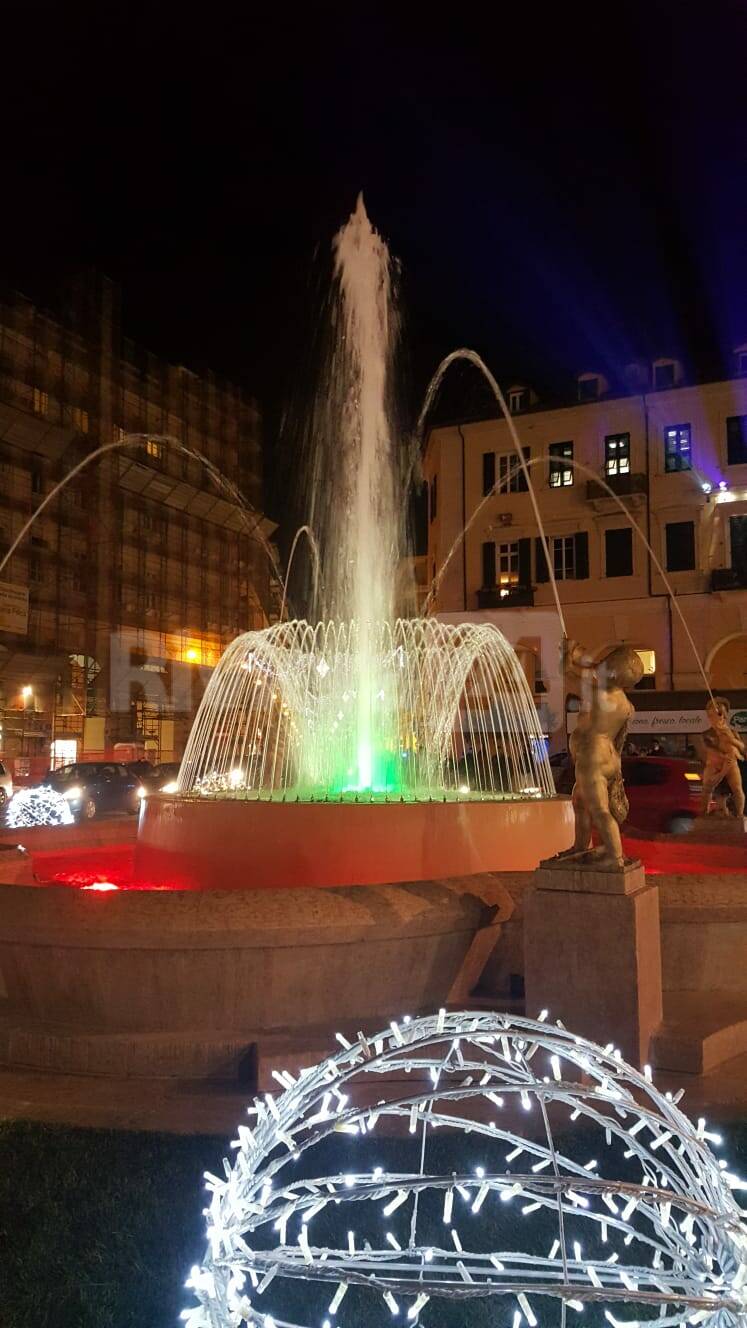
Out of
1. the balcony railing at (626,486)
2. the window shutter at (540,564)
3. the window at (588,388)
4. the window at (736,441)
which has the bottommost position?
the window shutter at (540,564)

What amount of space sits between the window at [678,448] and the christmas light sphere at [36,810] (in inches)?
1051

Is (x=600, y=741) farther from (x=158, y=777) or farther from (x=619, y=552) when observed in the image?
(x=619, y=552)

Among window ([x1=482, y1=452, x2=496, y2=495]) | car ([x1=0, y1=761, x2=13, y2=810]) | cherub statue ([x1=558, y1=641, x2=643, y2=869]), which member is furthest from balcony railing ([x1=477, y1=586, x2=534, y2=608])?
cherub statue ([x1=558, y1=641, x2=643, y2=869])

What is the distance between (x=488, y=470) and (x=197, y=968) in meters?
37.0

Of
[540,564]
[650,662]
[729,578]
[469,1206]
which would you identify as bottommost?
[469,1206]

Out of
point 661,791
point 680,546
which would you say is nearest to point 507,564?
point 680,546

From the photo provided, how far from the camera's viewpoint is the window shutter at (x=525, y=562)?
39.6 metres

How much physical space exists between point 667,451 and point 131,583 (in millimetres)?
27329

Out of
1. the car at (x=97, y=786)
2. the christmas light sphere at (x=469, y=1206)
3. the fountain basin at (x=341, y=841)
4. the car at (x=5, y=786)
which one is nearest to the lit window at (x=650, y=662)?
the car at (x=97, y=786)

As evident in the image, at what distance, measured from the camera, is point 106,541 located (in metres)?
48.4

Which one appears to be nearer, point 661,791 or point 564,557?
point 661,791

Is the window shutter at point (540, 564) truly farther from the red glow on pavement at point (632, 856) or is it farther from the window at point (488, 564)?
the red glow on pavement at point (632, 856)

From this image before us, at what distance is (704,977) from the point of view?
6426mm

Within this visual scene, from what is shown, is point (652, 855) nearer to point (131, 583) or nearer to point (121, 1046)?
point (121, 1046)
